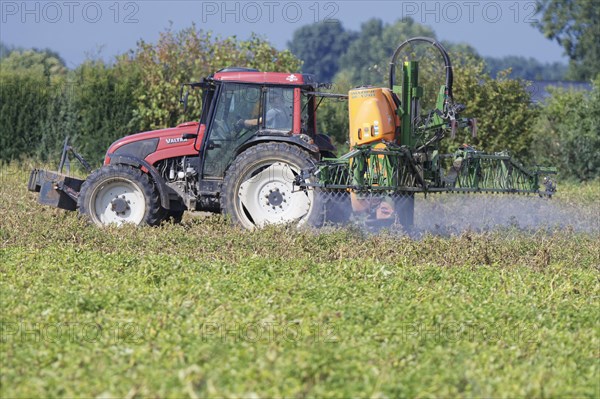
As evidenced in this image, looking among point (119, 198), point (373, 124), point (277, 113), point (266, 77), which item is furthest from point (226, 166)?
point (373, 124)

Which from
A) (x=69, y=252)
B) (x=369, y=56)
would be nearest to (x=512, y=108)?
(x=69, y=252)

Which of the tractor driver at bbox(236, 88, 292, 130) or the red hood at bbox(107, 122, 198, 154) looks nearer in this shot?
the tractor driver at bbox(236, 88, 292, 130)

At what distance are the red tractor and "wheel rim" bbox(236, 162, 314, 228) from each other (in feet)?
0.04

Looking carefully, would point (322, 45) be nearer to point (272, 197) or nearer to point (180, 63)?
point (180, 63)

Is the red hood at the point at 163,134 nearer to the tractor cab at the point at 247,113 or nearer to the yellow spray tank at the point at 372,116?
the tractor cab at the point at 247,113

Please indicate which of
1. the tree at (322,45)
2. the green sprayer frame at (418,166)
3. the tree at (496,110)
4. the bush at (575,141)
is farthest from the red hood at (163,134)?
the tree at (322,45)

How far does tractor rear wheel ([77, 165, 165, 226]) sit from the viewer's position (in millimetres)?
13742

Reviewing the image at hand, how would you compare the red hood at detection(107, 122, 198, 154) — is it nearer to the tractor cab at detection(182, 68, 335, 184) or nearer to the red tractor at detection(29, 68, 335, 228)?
the red tractor at detection(29, 68, 335, 228)

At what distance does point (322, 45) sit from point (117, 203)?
429 ft

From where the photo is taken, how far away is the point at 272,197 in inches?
540

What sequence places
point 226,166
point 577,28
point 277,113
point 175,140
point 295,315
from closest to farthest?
point 295,315 < point 277,113 < point 226,166 < point 175,140 < point 577,28

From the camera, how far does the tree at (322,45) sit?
139625 mm

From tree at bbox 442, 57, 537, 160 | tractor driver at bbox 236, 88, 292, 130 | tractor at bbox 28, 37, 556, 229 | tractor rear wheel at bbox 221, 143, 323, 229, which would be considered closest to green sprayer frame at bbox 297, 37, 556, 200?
tractor at bbox 28, 37, 556, 229

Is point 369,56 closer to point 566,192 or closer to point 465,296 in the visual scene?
point 566,192
